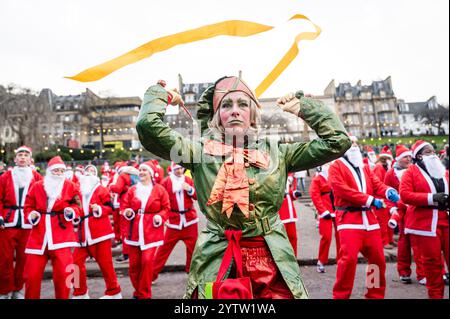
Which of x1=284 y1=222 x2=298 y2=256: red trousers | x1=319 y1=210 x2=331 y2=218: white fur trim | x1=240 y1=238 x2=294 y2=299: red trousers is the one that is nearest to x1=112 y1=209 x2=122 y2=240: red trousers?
x1=284 y1=222 x2=298 y2=256: red trousers

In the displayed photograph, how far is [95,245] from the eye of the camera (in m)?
5.37

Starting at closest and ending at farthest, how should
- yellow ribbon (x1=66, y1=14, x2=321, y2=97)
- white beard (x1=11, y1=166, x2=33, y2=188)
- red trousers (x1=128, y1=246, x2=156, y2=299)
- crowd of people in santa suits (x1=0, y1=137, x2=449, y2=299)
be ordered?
yellow ribbon (x1=66, y1=14, x2=321, y2=97) < crowd of people in santa suits (x1=0, y1=137, x2=449, y2=299) < red trousers (x1=128, y1=246, x2=156, y2=299) < white beard (x1=11, y1=166, x2=33, y2=188)

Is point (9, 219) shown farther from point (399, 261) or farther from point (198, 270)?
point (399, 261)

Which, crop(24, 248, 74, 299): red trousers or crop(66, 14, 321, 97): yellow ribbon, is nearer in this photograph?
crop(66, 14, 321, 97): yellow ribbon

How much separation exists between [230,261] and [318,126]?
1.07 meters

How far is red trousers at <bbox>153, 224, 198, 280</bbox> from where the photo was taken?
19.3ft

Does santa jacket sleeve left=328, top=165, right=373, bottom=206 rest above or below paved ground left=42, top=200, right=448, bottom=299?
above

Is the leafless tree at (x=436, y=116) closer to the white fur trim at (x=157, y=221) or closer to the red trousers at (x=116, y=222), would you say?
the red trousers at (x=116, y=222)

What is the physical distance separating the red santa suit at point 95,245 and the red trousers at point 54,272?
20.1 inches

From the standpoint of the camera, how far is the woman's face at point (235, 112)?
2205mm

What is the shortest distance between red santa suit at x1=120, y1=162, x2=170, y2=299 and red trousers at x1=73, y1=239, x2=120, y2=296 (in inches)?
12.1

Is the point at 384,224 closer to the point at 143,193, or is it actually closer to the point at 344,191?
the point at 344,191

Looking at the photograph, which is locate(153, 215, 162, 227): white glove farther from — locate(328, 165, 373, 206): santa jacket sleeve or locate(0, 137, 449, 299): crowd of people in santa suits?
locate(328, 165, 373, 206): santa jacket sleeve

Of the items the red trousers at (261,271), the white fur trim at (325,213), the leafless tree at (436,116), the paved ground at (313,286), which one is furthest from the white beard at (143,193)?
the leafless tree at (436,116)
